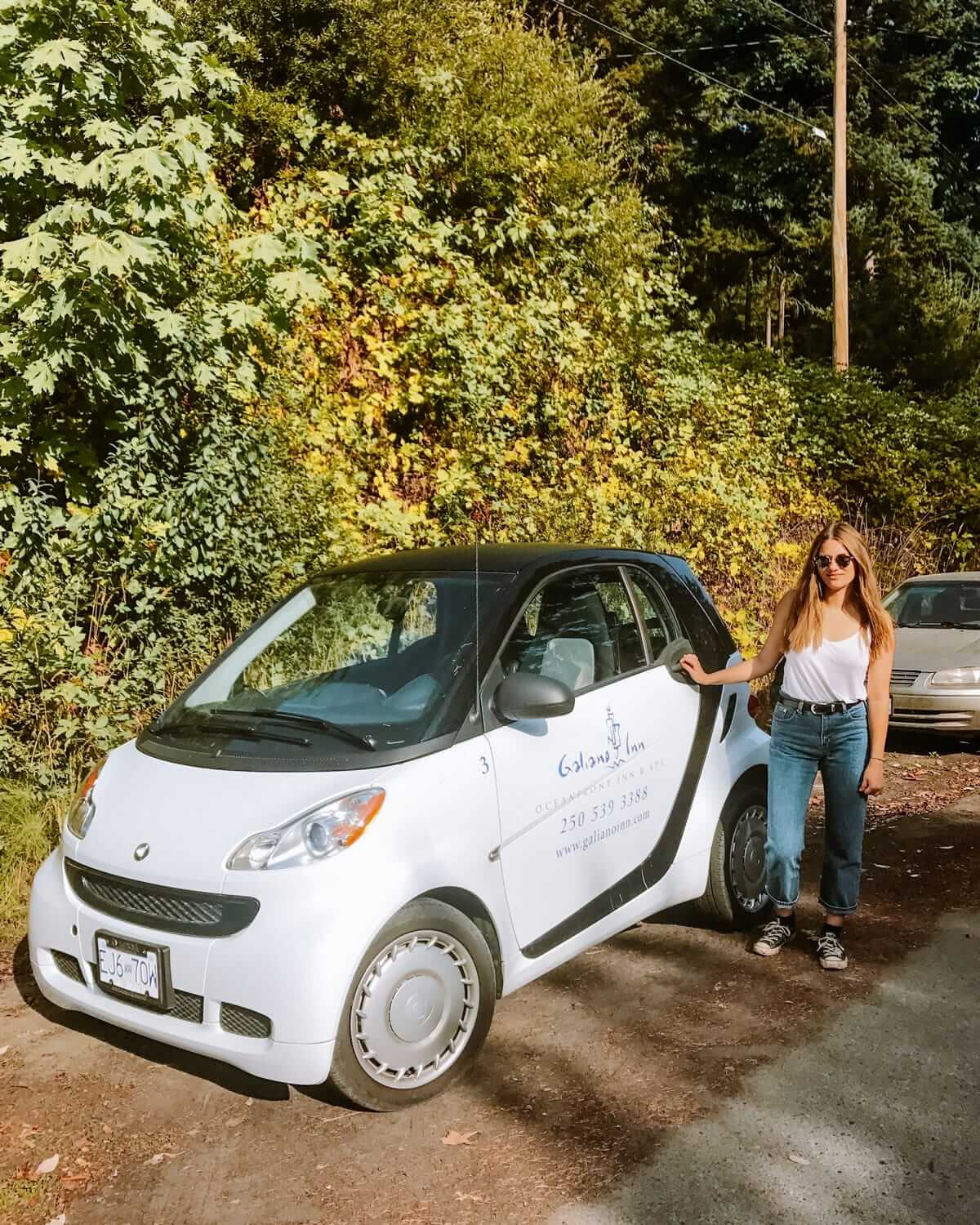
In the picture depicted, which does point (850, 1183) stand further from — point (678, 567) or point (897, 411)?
point (897, 411)

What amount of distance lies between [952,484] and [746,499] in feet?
18.8

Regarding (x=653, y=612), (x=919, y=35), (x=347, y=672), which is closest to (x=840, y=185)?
(x=919, y=35)

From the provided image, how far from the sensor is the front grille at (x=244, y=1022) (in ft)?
10.6

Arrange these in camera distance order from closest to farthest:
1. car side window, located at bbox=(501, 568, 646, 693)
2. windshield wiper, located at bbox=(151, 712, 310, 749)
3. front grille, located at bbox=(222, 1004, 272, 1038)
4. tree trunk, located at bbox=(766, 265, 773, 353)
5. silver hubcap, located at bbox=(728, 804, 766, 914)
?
front grille, located at bbox=(222, 1004, 272, 1038) < windshield wiper, located at bbox=(151, 712, 310, 749) < car side window, located at bbox=(501, 568, 646, 693) < silver hubcap, located at bbox=(728, 804, 766, 914) < tree trunk, located at bbox=(766, 265, 773, 353)

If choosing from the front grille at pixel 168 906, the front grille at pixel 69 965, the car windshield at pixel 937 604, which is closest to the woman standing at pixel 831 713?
the front grille at pixel 168 906

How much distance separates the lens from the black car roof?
4414mm

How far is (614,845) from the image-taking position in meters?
4.23

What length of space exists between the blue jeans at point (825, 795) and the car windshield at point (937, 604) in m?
6.23

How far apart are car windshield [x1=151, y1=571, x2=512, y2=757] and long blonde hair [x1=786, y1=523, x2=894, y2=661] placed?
1.26m

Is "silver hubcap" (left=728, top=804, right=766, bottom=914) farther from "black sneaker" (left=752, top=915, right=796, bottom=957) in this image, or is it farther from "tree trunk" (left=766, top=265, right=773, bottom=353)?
"tree trunk" (left=766, top=265, right=773, bottom=353)

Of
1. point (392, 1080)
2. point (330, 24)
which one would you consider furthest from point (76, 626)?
point (330, 24)

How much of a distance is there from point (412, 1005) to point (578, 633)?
5.36 feet

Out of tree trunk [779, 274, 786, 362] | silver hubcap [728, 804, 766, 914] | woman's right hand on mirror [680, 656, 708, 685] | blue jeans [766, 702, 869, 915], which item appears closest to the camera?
blue jeans [766, 702, 869, 915]

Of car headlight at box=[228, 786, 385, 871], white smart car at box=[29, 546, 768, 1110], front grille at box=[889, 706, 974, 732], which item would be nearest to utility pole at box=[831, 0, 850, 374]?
front grille at box=[889, 706, 974, 732]
